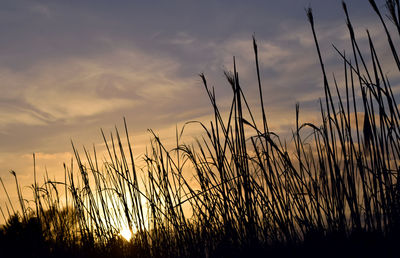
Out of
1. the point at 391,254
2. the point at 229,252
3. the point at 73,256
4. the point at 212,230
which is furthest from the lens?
the point at 73,256

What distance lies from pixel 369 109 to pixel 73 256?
89.3 inches

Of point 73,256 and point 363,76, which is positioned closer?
point 363,76

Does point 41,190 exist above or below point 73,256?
above

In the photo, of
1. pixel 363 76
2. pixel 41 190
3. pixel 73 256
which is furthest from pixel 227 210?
pixel 41 190

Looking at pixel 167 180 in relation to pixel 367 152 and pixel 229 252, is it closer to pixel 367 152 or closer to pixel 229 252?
pixel 229 252

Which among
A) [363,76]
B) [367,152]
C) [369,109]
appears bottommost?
[367,152]

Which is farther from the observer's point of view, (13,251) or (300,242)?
(13,251)

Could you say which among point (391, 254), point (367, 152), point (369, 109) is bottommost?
point (391, 254)

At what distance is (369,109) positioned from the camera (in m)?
1.64

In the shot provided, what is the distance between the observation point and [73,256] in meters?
2.87

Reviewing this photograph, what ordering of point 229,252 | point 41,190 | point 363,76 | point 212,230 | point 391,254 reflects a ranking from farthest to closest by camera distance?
point 41,190 < point 212,230 < point 229,252 < point 363,76 < point 391,254

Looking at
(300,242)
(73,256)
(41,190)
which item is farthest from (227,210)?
(41,190)

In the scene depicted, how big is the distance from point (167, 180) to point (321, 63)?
3.96ft

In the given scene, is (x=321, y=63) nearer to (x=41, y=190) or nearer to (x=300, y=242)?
(x=300, y=242)
